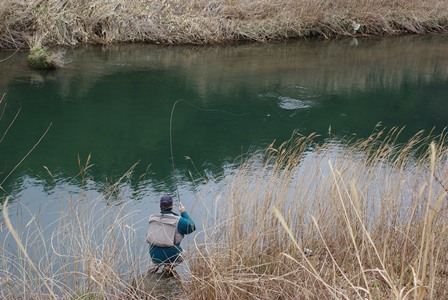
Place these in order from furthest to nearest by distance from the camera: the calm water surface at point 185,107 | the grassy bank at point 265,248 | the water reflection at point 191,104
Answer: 1. the water reflection at point 191,104
2. the calm water surface at point 185,107
3. the grassy bank at point 265,248

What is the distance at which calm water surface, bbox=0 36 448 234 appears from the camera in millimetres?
7457

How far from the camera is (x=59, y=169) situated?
761 centimetres

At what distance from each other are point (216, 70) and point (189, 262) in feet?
32.6

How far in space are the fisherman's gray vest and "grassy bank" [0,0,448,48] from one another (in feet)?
36.1

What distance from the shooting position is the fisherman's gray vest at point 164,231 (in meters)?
4.02

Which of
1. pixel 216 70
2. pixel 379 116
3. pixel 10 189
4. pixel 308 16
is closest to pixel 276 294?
pixel 10 189

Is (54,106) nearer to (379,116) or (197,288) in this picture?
(379,116)


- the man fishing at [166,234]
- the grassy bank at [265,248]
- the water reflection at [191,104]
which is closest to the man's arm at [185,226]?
the man fishing at [166,234]

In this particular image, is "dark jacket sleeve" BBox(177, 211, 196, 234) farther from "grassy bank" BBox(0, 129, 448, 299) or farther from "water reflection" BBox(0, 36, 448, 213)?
"water reflection" BBox(0, 36, 448, 213)

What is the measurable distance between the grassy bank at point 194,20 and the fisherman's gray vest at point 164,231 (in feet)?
36.1

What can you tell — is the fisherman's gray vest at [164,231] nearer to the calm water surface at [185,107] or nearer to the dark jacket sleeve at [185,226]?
the dark jacket sleeve at [185,226]

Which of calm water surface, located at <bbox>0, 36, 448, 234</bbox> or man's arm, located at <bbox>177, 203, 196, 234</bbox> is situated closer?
man's arm, located at <bbox>177, 203, 196, 234</bbox>

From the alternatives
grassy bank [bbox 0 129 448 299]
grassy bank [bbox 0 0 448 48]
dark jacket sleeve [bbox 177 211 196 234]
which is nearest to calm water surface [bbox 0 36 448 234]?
grassy bank [bbox 0 0 448 48]

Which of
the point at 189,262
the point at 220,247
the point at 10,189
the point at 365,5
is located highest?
the point at 365,5
